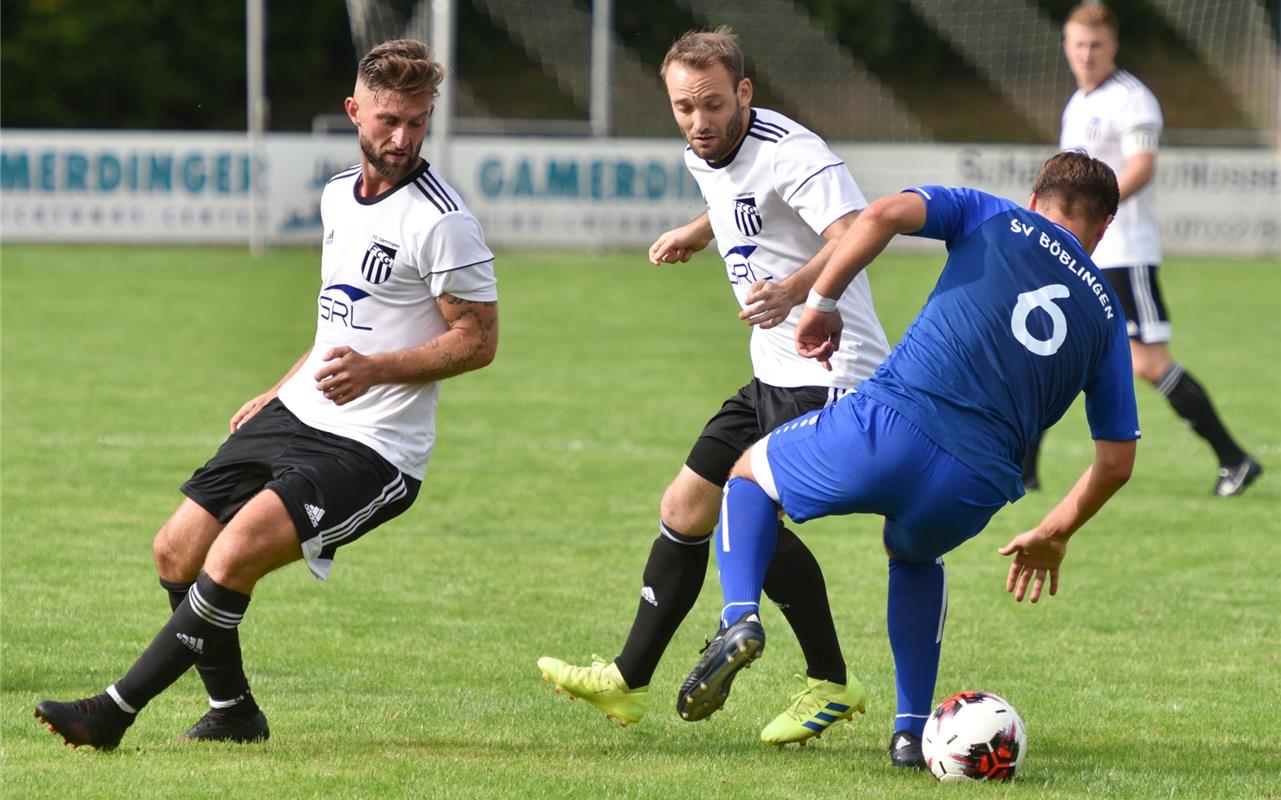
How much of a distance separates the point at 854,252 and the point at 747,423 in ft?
3.24

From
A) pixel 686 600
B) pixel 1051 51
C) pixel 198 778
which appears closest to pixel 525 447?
pixel 686 600

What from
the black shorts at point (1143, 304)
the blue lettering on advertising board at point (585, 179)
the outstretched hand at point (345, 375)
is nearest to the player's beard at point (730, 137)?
the outstretched hand at point (345, 375)

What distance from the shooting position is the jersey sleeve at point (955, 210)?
4.45 metres

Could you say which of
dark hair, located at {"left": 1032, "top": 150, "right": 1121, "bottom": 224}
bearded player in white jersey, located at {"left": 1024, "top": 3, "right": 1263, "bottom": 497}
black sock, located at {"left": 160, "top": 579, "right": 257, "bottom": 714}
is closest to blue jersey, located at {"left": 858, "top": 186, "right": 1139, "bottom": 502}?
dark hair, located at {"left": 1032, "top": 150, "right": 1121, "bottom": 224}

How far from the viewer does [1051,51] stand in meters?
37.2

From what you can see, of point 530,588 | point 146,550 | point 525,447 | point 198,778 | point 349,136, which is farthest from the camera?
point 349,136

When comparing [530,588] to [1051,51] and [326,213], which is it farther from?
[1051,51]

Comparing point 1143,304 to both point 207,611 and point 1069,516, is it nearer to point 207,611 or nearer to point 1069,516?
point 1069,516

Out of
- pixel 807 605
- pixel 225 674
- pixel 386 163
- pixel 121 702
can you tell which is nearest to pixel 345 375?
pixel 386 163

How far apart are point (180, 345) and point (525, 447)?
5867mm

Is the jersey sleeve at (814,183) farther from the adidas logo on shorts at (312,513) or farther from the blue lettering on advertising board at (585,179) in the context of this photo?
the blue lettering on advertising board at (585,179)

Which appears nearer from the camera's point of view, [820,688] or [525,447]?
[820,688]

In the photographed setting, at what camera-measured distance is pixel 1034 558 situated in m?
4.77

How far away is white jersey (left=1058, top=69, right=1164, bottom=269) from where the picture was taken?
9.59m
